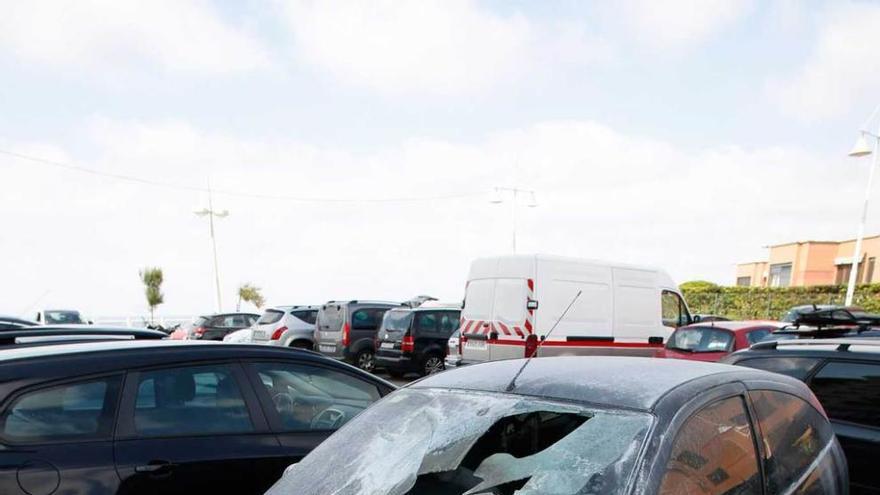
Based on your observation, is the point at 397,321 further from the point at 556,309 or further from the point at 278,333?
the point at 556,309

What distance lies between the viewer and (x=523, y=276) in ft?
34.9

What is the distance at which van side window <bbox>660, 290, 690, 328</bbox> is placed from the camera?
1296 cm

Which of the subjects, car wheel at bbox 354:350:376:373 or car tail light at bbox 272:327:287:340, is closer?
car wheel at bbox 354:350:376:373

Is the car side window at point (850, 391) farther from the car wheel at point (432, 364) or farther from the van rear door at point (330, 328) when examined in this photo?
the van rear door at point (330, 328)

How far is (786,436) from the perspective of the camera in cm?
276

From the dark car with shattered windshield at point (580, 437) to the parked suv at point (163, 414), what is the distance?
90cm

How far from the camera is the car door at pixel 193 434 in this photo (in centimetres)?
323

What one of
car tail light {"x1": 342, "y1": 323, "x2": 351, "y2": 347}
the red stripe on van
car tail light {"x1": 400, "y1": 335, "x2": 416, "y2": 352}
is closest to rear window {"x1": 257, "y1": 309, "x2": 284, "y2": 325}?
car tail light {"x1": 342, "y1": 323, "x2": 351, "y2": 347}

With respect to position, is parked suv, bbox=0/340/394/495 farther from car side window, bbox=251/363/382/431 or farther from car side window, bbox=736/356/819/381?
car side window, bbox=736/356/819/381

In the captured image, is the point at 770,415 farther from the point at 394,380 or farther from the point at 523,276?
the point at 394,380

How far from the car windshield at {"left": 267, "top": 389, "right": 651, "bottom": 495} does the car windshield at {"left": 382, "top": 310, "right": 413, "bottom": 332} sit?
426 inches

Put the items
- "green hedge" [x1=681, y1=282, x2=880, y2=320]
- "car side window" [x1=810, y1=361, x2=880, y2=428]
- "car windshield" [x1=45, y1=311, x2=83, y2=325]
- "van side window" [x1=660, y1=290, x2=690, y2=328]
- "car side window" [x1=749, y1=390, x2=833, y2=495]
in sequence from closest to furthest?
"car side window" [x1=749, y1=390, x2=833, y2=495] → "car side window" [x1=810, y1=361, x2=880, y2=428] → "van side window" [x1=660, y1=290, x2=690, y2=328] → "car windshield" [x1=45, y1=311, x2=83, y2=325] → "green hedge" [x1=681, y1=282, x2=880, y2=320]

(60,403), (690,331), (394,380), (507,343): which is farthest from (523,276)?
(60,403)

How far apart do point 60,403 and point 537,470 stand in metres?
2.39
